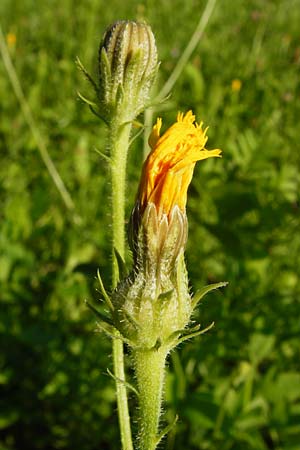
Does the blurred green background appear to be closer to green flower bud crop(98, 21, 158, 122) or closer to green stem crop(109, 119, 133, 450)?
green stem crop(109, 119, 133, 450)

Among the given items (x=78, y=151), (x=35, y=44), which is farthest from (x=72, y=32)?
(x=78, y=151)

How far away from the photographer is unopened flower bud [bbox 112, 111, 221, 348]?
164 cm

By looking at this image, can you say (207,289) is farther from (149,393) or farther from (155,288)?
(149,393)

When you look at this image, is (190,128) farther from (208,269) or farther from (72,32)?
(72,32)

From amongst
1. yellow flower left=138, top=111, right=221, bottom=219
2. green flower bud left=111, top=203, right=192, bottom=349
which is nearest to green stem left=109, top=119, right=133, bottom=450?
green flower bud left=111, top=203, right=192, bottom=349

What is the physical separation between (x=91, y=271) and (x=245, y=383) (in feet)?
2.78

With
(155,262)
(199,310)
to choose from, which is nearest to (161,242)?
(155,262)

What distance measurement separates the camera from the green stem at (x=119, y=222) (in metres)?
1.85

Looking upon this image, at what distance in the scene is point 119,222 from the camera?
1.98 metres

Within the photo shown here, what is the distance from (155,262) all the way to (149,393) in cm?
40

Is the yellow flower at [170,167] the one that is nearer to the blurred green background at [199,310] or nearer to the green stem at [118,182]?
the green stem at [118,182]

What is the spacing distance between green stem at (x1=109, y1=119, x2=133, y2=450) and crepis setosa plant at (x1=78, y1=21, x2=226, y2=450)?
2.2 inches

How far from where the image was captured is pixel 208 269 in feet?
11.4

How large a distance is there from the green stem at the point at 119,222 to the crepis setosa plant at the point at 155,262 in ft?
0.18
